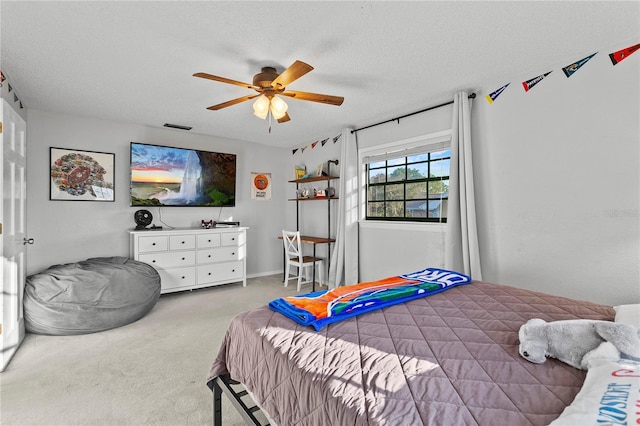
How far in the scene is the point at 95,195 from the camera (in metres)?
3.98

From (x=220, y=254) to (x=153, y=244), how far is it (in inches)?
34.9

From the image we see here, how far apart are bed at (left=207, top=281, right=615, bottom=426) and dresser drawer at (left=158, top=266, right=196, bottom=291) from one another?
2777 mm

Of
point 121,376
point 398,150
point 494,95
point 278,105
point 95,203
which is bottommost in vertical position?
point 121,376

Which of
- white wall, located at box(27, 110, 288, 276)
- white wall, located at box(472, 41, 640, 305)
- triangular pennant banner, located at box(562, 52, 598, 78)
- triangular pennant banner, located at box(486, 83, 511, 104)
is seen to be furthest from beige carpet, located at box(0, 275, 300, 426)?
triangular pennant banner, located at box(562, 52, 598, 78)

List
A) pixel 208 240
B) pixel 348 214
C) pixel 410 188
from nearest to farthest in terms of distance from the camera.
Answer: pixel 410 188, pixel 348 214, pixel 208 240

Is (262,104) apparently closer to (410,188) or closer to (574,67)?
(410,188)

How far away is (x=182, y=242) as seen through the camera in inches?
166

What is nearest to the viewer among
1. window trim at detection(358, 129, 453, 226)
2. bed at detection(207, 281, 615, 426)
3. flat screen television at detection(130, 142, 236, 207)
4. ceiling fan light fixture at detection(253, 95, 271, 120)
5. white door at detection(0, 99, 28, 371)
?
bed at detection(207, 281, 615, 426)

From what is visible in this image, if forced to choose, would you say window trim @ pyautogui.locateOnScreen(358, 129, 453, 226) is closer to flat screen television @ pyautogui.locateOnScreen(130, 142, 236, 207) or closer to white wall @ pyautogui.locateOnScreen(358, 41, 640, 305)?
white wall @ pyautogui.locateOnScreen(358, 41, 640, 305)

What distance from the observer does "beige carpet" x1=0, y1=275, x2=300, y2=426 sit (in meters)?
1.83

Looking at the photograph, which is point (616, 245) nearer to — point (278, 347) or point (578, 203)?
point (578, 203)

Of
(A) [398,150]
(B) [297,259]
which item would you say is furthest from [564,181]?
(B) [297,259]

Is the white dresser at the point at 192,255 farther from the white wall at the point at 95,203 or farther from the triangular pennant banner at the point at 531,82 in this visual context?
the triangular pennant banner at the point at 531,82

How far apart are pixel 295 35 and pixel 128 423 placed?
2521mm
